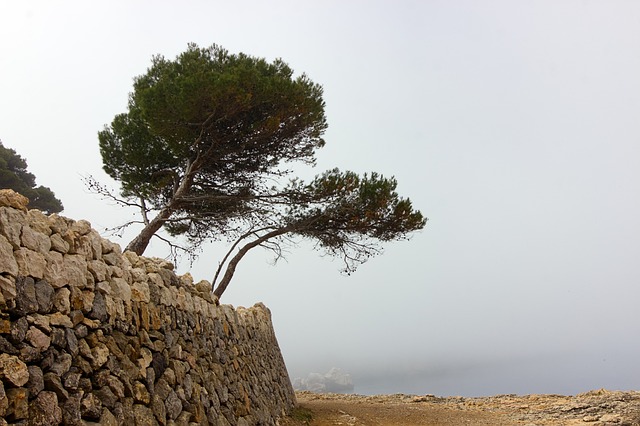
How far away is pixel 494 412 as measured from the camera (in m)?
13.4

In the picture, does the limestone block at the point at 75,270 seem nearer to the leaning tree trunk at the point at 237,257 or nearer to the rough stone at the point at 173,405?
the rough stone at the point at 173,405

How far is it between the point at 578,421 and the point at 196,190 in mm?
11754

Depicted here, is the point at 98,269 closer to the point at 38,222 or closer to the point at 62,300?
the point at 62,300

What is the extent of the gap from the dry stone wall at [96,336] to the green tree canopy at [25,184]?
1686cm

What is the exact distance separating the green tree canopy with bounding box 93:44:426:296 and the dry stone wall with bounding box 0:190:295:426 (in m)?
6.46

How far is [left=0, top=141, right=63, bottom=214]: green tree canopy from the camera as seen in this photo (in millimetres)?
20453

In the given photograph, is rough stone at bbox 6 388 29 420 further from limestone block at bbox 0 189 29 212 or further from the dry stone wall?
limestone block at bbox 0 189 29 212

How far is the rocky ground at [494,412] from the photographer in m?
11.0

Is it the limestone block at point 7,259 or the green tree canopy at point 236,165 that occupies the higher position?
the green tree canopy at point 236,165

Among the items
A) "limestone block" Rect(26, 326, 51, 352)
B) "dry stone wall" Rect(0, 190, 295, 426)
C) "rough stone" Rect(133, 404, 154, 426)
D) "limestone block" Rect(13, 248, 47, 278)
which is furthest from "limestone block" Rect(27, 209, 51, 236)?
"rough stone" Rect(133, 404, 154, 426)

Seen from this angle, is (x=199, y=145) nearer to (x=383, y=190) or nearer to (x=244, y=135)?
(x=244, y=135)

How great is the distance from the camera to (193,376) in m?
6.54

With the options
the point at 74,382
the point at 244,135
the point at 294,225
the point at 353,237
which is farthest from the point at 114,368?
the point at 353,237

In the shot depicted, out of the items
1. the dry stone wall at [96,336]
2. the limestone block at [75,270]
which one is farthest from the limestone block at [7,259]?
the limestone block at [75,270]
